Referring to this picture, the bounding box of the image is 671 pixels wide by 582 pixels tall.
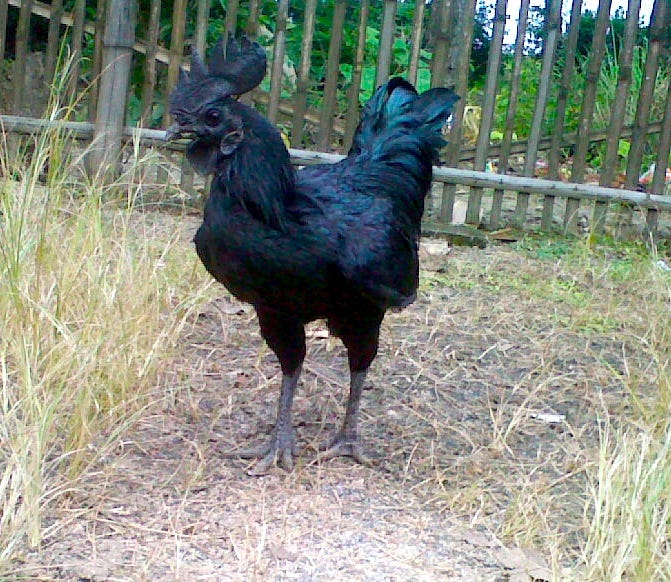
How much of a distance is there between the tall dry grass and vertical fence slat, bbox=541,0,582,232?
11.0 ft

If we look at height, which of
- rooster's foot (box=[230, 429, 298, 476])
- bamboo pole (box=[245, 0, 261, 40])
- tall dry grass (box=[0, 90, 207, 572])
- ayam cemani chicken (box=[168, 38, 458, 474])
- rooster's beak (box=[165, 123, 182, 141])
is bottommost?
rooster's foot (box=[230, 429, 298, 476])

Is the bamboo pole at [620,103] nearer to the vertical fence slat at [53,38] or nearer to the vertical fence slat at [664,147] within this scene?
the vertical fence slat at [664,147]

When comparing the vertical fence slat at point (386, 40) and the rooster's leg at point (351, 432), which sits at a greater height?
the vertical fence slat at point (386, 40)

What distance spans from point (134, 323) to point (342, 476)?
45.5 inches

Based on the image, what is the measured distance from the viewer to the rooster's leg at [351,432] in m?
3.86

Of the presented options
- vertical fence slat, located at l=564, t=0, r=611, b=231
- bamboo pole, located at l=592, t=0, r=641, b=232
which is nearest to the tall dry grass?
vertical fence slat, located at l=564, t=0, r=611, b=231

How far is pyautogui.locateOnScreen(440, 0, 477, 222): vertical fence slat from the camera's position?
688 centimetres

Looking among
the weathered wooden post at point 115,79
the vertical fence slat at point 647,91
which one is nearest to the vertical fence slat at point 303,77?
the weathered wooden post at point 115,79

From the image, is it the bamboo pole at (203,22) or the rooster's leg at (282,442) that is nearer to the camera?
the rooster's leg at (282,442)

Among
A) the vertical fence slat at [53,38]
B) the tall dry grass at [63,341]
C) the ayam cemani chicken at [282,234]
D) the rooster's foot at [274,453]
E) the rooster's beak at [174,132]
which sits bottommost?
the rooster's foot at [274,453]

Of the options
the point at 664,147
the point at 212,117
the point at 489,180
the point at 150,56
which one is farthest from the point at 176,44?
the point at 212,117

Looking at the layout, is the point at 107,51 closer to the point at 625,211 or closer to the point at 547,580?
the point at 625,211

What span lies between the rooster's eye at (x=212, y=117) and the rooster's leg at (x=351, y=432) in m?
1.22

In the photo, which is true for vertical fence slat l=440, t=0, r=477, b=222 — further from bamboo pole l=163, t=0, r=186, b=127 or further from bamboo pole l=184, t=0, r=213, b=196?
bamboo pole l=163, t=0, r=186, b=127
